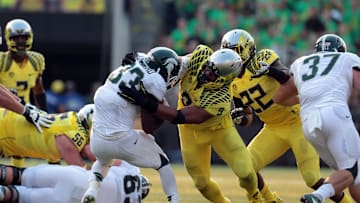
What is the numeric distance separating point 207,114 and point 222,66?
41 cm

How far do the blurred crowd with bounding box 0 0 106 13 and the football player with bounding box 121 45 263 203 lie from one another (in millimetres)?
10290

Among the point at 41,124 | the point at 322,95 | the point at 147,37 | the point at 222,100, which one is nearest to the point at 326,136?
the point at 322,95

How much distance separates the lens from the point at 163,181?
7.61 meters

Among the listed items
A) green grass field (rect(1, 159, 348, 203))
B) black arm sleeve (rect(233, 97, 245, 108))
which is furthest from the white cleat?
black arm sleeve (rect(233, 97, 245, 108))

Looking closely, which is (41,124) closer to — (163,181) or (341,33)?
(163,181)

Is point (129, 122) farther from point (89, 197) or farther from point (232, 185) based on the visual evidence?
point (232, 185)

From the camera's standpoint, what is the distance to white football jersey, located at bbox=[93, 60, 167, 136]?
24.3ft

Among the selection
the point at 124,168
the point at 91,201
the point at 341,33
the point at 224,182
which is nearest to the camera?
the point at 91,201

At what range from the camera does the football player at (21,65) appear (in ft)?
34.4

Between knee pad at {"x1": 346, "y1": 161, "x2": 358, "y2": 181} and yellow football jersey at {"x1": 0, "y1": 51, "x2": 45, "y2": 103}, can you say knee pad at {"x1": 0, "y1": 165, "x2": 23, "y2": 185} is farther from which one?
Answer: yellow football jersey at {"x1": 0, "y1": 51, "x2": 45, "y2": 103}

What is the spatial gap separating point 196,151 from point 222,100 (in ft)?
2.18

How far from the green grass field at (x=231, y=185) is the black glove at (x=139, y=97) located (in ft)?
6.76

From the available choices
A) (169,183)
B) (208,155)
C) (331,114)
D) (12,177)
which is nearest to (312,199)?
(331,114)

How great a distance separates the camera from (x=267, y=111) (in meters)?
8.94
